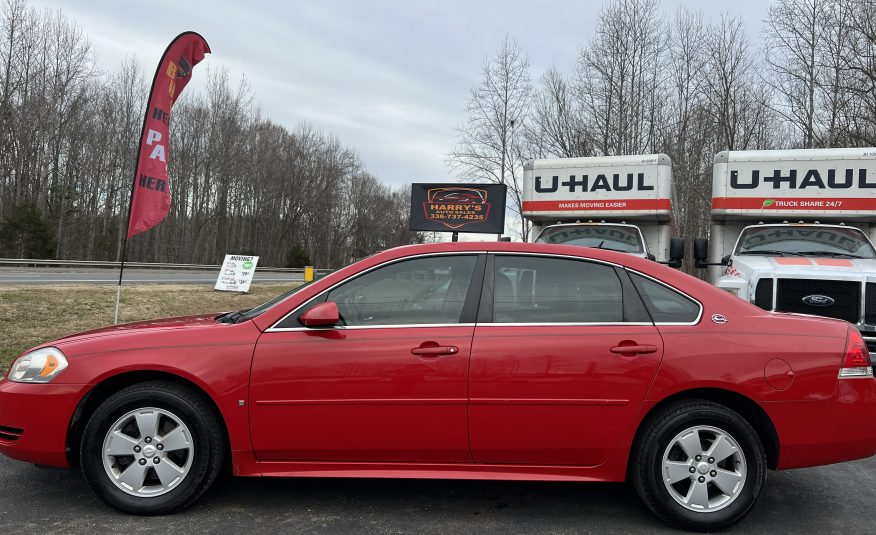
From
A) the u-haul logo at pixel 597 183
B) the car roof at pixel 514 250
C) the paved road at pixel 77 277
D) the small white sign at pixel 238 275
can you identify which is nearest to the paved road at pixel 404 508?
the car roof at pixel 514 250

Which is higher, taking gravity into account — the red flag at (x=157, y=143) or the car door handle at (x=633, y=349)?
the red flag at (x=157, y=143)

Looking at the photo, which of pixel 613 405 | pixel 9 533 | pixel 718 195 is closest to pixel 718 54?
pixel 718 195

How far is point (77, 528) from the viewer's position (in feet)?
9.80

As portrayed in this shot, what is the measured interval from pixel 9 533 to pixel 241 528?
1.11m

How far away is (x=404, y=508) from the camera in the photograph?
3.35 meters

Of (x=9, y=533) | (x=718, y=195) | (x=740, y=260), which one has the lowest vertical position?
(x=9, y=533)

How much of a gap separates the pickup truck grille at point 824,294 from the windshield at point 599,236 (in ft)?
9.06

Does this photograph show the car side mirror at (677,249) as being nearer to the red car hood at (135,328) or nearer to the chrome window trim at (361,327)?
the chrome window trim at (361,327)

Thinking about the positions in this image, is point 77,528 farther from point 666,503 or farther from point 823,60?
point 823,60

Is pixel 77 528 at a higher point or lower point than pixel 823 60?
lower

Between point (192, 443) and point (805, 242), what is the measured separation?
338 inches

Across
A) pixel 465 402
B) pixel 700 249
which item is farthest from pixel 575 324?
pixel 700 249

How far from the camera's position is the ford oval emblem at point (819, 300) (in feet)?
22.3

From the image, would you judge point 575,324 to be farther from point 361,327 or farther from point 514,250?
point 361,327
